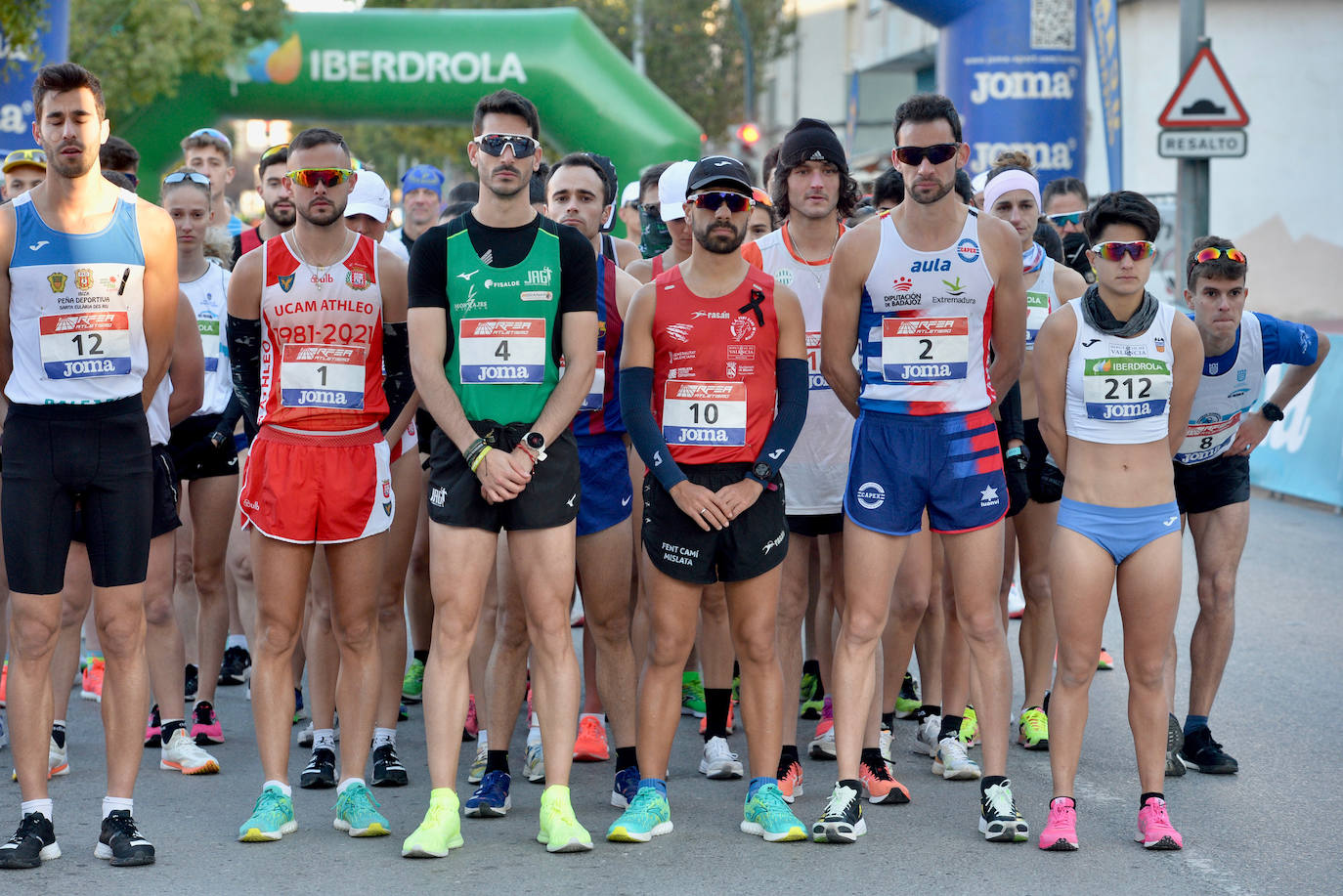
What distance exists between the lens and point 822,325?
5.96 m

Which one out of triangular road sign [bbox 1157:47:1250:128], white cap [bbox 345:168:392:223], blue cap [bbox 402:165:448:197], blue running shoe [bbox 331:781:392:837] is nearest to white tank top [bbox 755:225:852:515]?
white cap [bbox 345:168:392:223]

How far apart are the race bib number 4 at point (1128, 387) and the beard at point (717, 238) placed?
133 centimetres

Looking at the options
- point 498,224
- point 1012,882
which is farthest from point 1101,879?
point 498,224

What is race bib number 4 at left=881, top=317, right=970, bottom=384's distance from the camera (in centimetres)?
575

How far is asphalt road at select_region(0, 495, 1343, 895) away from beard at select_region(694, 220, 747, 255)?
204cm

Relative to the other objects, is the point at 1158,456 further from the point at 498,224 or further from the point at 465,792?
the point at 465,792

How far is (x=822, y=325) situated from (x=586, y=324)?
921 millimetres

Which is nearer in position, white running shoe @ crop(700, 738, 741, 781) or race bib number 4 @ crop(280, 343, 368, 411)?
race bib number 4 @ crop(280, 343, 368, 411)

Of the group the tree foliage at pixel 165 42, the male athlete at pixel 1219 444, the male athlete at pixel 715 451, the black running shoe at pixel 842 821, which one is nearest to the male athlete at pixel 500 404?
the male athlete at pixel 715 451

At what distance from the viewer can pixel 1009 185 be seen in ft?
24.6

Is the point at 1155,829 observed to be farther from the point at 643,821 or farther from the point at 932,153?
the point at 932,153

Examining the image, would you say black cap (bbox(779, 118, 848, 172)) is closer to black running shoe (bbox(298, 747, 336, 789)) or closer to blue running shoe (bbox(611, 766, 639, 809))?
blue running shoe (bbox(611, 766, 639, 809))

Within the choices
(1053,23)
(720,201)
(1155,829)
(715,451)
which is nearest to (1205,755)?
(1155,829)

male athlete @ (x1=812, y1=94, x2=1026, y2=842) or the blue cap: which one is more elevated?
the blue cap
